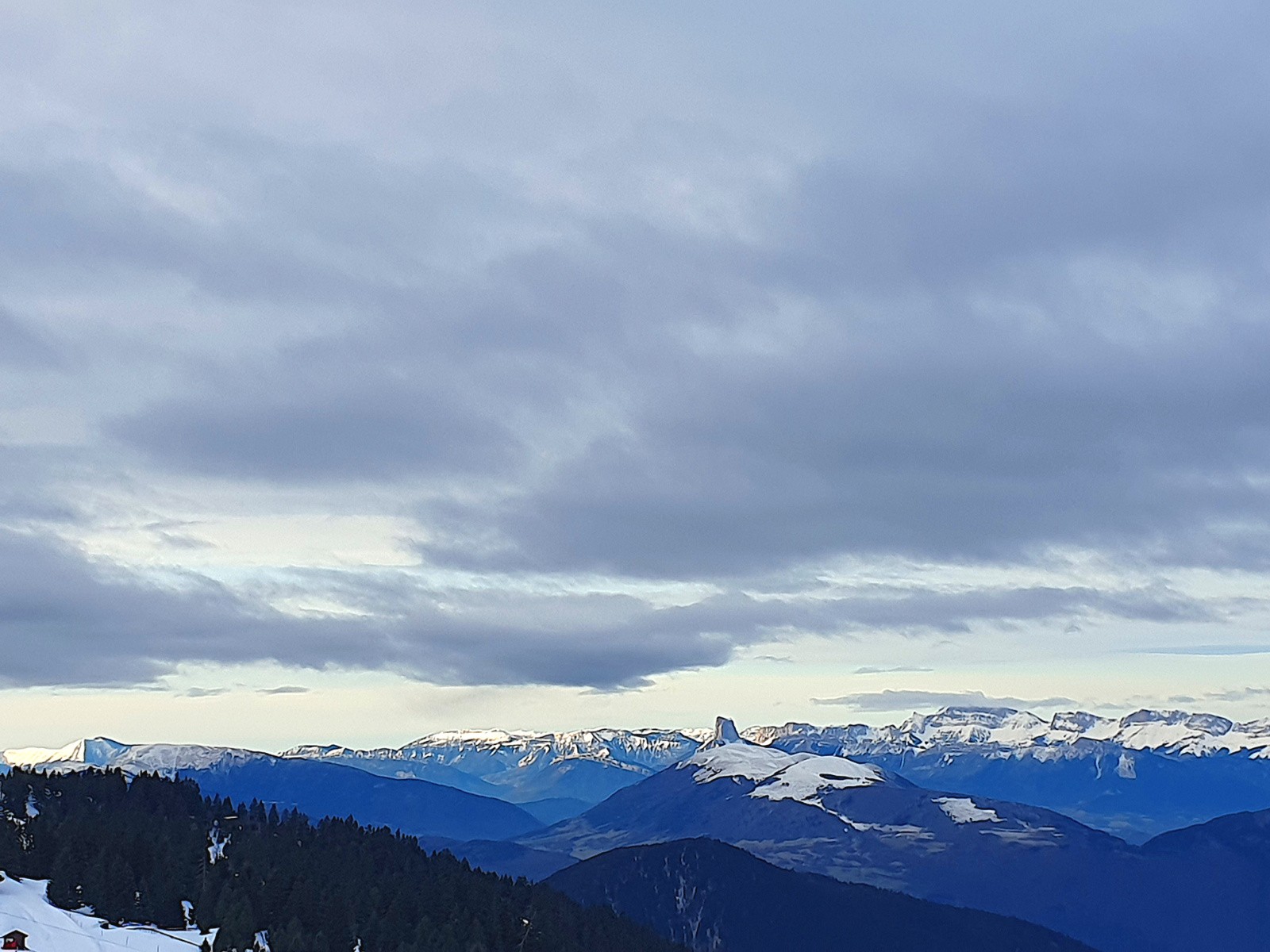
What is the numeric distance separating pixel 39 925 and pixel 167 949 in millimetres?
17418

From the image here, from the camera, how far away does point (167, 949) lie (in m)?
193

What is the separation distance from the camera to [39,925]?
19012 centimetres
